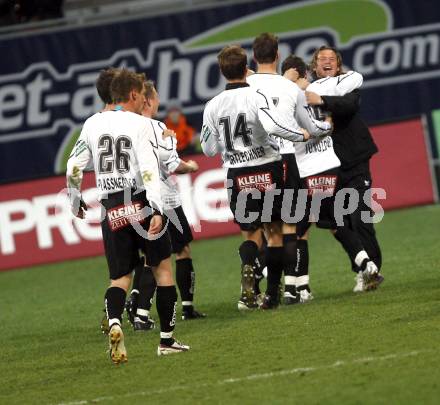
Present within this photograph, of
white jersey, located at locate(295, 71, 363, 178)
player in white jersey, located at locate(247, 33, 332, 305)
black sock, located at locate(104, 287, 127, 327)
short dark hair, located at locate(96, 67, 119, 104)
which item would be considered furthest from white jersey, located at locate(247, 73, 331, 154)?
black sock, located at locate(104, 287, 127, 327)

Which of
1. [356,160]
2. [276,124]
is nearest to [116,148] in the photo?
[276,124]

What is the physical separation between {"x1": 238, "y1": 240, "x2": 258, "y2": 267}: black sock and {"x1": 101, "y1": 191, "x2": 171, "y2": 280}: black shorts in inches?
81.7

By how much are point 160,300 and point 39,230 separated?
29.4ft

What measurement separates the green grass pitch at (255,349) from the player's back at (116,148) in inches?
49.9

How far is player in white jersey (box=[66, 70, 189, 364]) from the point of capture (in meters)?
8.34

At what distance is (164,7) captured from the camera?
71.6 ft

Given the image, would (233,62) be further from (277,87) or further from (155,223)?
(155,223)

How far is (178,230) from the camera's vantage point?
10.6 metres

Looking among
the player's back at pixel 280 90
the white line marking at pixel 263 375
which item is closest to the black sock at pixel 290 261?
the player's back at pixel 280 90

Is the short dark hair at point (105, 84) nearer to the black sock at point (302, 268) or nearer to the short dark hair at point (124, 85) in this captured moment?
the short dark hair at point (124, 85)

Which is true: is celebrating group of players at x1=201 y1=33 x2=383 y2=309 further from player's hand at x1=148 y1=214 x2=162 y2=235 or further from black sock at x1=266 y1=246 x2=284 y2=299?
player's hand at x1=148 y1=214 x2=162 y2=235

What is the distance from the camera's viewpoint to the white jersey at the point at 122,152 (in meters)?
8.20

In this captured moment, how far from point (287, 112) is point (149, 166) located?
2.26 m

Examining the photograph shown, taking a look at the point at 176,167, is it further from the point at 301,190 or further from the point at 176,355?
the point at 301,190
